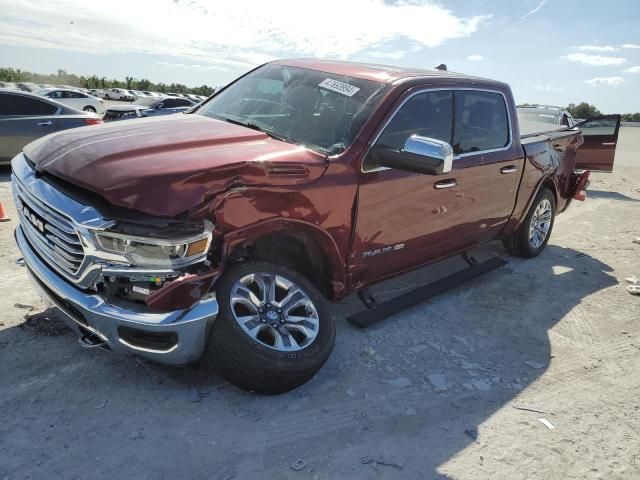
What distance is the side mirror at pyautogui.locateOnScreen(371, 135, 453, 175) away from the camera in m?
3.19

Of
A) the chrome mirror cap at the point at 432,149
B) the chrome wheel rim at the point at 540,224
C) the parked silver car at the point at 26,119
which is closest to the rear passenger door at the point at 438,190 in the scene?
the chrome mirror cap at the point at 432,149

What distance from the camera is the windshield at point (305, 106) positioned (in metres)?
3.52

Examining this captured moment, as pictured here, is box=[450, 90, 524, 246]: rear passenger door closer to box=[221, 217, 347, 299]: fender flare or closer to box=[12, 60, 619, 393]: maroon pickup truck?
box=[12, 60, 619, 393]: maroon pickup truck

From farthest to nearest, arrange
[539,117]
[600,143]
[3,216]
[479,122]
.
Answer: [539,117] < [600,143] < [3,216] < [479,122]

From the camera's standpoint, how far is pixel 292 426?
2.87 meters

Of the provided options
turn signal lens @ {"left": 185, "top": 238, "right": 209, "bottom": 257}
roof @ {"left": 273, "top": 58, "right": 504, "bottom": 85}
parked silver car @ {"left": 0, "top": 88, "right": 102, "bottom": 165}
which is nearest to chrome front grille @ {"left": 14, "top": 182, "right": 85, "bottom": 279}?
turn signal lens @ {"left": 185, "top": 238, "right": 209, "bottom": 257}

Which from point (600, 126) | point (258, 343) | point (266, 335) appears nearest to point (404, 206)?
point (266, 335)

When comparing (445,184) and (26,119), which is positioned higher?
(26,119)

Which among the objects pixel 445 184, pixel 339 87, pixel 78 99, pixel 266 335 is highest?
pixel 78 99

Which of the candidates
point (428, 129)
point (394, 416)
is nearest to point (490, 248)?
point (428, 129)

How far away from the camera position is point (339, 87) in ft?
12.5

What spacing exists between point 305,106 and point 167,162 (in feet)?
4.46

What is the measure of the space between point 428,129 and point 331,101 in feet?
2.64

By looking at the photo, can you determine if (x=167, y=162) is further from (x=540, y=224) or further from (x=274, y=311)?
(x=540, y=224)
